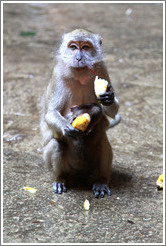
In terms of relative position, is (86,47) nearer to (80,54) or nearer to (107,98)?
(80,54)

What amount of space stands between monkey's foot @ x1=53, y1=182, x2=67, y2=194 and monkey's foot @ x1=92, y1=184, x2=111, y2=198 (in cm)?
40

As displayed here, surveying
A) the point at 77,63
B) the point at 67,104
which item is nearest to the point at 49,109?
the point at 67,104

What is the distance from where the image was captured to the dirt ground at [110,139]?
4464 mm

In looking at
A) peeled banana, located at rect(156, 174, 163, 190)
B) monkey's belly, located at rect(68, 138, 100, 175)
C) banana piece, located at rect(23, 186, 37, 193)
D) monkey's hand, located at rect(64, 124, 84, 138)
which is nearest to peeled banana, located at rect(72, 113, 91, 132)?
monkey's hand, located at rect(64, 124, 84, 138)

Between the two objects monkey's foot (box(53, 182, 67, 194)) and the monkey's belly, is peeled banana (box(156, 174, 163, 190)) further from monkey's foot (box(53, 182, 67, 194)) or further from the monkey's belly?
monkey's foot (box(53, 182, 67, 194))

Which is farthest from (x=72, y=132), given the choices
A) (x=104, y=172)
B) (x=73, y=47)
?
(x=73, y=47)

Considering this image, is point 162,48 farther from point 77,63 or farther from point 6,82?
point 77,63

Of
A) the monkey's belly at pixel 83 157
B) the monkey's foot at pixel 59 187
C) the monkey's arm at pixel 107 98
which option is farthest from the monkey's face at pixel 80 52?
the monkey's foot at pixel 59 187

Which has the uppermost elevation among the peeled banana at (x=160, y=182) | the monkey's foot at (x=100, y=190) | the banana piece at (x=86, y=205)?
the peeled banana at (x=160, y=182)

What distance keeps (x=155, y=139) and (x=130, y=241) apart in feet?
9.97

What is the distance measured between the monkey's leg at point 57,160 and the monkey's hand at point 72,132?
1.46 ft

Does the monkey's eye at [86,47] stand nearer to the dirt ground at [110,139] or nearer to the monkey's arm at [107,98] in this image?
the monkey's arm at [107,98]

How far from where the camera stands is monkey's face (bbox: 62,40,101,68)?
4867 millimetres

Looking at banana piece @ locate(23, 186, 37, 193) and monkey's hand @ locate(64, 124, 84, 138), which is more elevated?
monkey's hand @ locate(64, 124, 84, 138)
